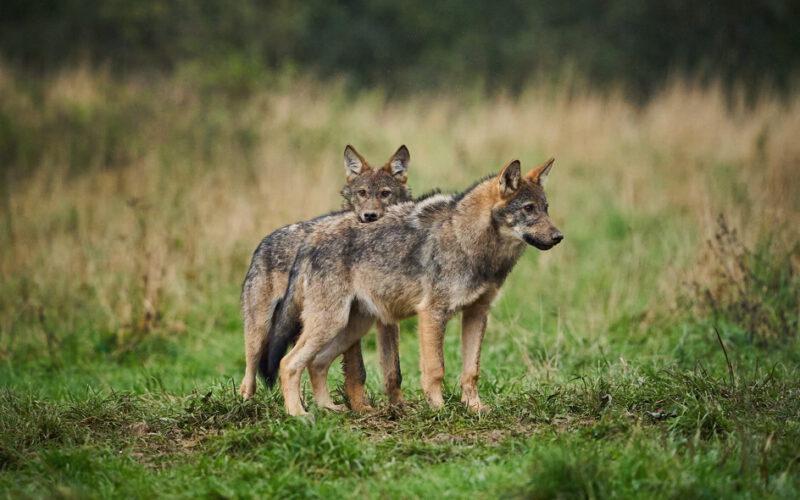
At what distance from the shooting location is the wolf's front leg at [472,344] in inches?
267

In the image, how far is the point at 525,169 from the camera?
1572 cm

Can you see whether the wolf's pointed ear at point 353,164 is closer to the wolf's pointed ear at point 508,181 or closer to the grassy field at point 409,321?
the grassy field at point 409,321

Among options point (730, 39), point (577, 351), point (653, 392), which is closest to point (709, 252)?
point (577, 351)

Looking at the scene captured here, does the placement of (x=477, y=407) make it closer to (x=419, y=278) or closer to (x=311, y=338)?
(x=419, y=278)

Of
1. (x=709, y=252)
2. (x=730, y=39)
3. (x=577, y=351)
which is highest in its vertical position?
(x=730, y=39)

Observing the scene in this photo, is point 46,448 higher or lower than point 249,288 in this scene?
lower

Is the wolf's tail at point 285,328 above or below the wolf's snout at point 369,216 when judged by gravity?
below

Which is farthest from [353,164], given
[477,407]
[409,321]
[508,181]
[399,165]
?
[477,407]

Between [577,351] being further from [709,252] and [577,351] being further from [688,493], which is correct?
[688,493]

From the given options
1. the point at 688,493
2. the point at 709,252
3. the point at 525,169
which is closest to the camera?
the point at 688,493

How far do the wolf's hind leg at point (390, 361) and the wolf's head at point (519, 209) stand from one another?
123cm

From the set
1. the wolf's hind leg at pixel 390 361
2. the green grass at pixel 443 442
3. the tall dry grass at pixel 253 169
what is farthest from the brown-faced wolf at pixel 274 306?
the tall dry grass at pixel 253 169

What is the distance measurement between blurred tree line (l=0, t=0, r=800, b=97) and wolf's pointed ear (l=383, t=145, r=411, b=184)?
1407 cm

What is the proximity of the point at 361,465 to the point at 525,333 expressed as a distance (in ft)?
14.2
